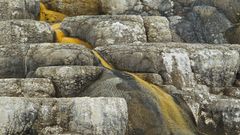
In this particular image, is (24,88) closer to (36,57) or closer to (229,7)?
(36,57)

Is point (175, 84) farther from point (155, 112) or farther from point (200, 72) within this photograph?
point (155, 112)

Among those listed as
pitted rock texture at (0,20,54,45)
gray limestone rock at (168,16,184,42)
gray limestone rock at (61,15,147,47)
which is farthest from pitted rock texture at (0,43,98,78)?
gray limestone rock at (168,16,184,42)

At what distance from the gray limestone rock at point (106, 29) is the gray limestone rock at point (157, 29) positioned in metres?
0.30

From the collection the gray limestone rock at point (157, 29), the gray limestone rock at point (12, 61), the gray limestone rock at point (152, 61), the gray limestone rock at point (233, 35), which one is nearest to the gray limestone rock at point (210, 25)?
the gray limestone rock at point (233, 35)

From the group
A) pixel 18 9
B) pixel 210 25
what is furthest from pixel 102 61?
pixel 210 25

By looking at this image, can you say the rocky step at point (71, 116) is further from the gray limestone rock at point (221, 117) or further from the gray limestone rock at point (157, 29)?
the gray limestone rock at point (157, 29)

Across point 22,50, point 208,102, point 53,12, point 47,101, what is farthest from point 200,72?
point 53,12

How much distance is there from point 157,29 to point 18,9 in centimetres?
498

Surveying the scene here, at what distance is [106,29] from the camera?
46.6 ft

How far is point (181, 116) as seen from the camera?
1022cm

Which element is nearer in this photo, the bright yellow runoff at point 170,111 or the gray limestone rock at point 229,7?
the bright yellow runoff at point 170,111

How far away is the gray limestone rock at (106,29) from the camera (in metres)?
14.2

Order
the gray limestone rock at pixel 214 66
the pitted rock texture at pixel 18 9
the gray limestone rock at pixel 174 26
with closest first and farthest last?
1. the gray limestone rock at pixel 214 66
2. the pitted rock texture at pixel 18 9
3. the gray limestone rock at pixel 174 26

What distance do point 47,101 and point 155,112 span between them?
242 cm
